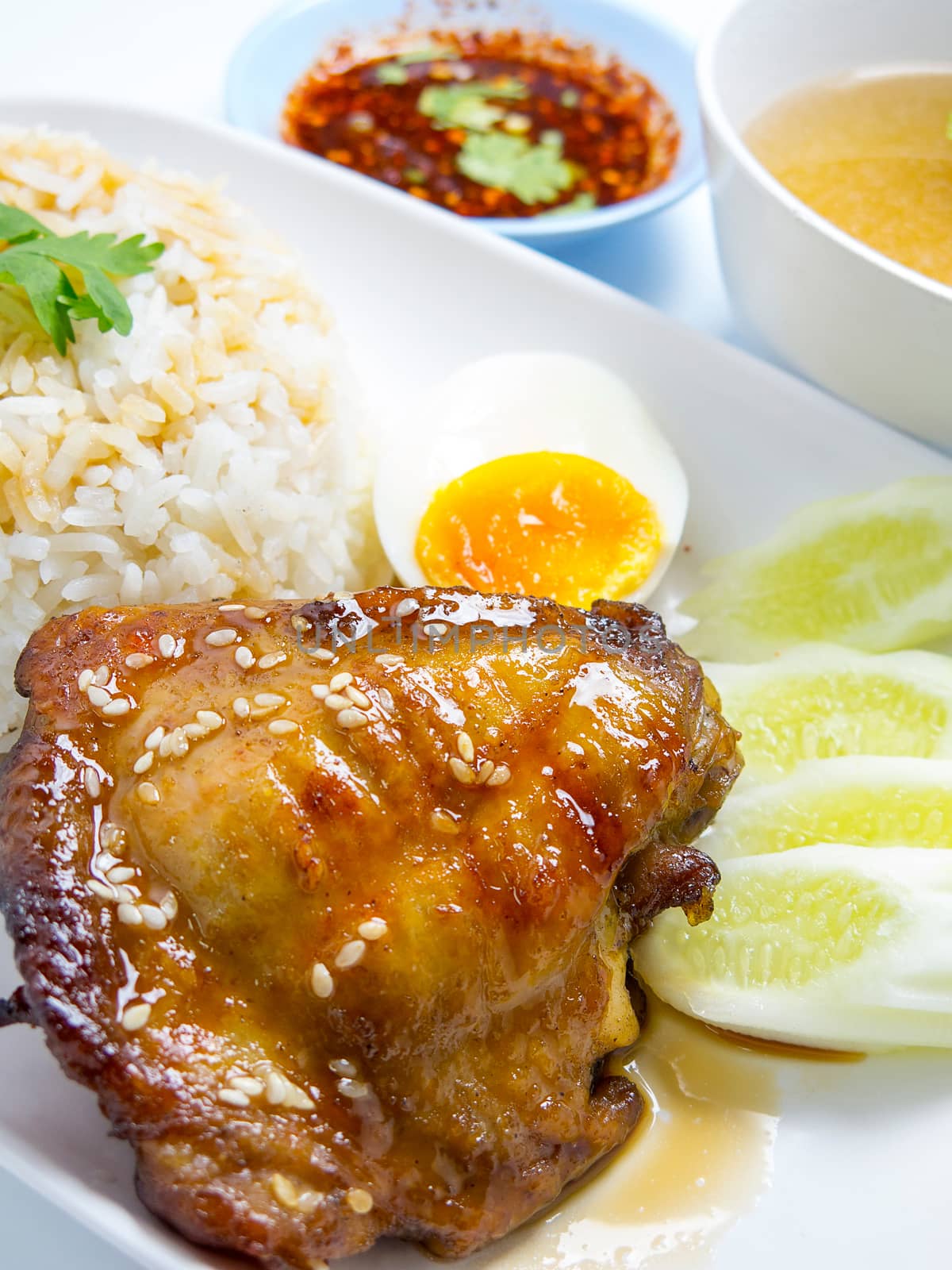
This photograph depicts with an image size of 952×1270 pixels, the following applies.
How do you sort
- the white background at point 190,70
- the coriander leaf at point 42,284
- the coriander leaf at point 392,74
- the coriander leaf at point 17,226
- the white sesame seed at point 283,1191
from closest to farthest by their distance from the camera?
the white sesame seed at point 283,1191, the coriander leaf at point 42,284, the coriander leaf at point 17,226, the white background at point 190,70, the coriander leaf at point 392,74

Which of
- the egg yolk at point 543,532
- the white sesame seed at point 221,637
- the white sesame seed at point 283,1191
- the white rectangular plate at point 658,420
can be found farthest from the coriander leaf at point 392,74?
the white sesame seed at point 283,1191

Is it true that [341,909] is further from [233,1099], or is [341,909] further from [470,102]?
[470,102]

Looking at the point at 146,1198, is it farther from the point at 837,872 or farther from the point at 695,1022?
the point at 837,872

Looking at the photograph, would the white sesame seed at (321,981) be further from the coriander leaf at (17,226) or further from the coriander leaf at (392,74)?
the coriander leaf at (392,74)

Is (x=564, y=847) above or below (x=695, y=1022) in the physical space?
above

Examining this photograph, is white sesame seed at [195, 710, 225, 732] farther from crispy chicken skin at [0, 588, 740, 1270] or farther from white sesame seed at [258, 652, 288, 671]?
white sesame seed at [258, 652, 288, 671]

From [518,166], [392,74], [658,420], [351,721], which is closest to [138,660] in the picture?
[351,721]

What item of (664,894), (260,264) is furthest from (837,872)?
(260,264)
